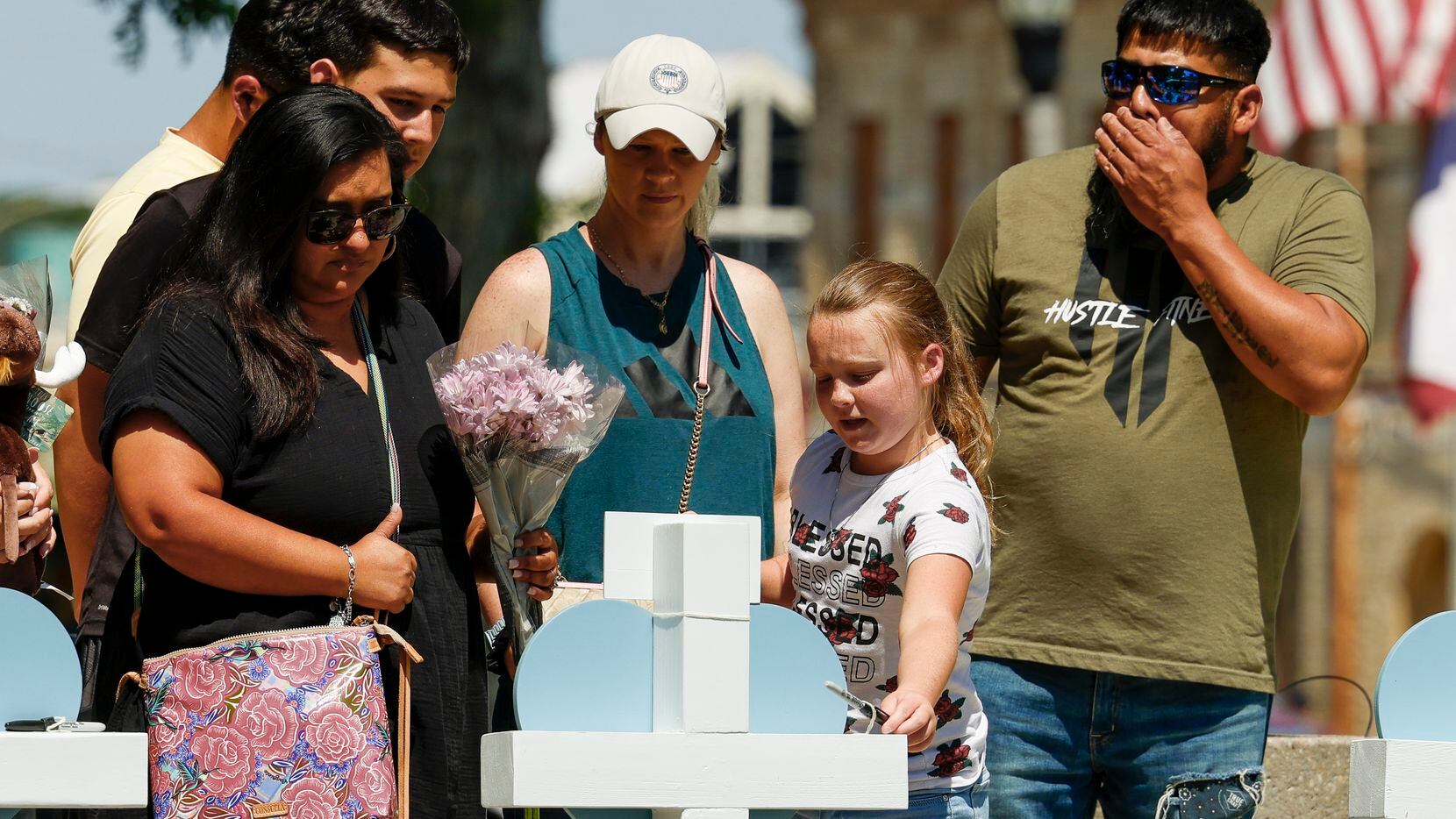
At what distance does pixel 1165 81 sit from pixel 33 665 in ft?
8.15

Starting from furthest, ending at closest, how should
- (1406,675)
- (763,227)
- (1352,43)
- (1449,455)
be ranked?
(763,227) → (1449,455) → (1352,43) → (1406,675)

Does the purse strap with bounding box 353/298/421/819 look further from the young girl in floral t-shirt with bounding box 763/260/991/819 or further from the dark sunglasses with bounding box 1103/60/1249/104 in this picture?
the dark sunglasses with bounding box 1103/60/1249/104

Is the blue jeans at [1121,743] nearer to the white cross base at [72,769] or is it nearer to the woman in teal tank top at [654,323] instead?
the woman in teal tank top at [654,323]

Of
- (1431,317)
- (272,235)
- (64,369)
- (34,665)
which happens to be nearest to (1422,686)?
(272,235)

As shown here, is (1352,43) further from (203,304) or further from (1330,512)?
A: (203,304)

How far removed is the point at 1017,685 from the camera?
4012 mm

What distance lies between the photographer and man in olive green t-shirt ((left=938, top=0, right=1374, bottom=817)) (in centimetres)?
393

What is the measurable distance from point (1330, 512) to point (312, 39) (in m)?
22.7

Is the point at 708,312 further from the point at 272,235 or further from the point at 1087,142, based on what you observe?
the point at 1087,142

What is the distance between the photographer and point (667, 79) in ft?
12.8

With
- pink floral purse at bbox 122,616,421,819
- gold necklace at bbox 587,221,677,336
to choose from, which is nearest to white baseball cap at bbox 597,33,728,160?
gold necklace at bbox 587,221,677,336

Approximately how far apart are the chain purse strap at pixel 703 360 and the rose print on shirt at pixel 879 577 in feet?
1.45

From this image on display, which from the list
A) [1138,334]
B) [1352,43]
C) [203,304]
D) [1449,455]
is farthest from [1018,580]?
[1449,455]

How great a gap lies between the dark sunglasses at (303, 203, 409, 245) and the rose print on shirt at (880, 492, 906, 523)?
1.00 meters
